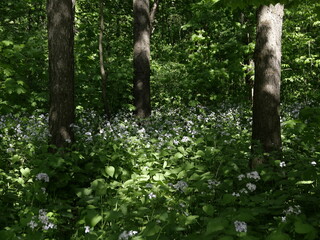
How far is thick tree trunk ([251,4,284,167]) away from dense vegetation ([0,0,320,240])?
393mm

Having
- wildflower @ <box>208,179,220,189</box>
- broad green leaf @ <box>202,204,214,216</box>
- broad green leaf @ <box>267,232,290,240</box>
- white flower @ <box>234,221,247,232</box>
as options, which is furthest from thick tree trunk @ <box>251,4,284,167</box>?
broad green leaf @ <box>267,232,290,240</box>

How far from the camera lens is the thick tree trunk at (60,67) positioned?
536cm

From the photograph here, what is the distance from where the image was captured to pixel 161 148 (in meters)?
6.08

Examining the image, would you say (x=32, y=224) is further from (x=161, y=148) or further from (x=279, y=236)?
(x=161, y=148)

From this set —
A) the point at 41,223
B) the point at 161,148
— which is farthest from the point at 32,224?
the point at 161,148

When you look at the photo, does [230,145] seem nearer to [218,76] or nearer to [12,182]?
[12,182]

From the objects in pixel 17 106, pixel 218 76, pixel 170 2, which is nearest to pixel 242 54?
pixel 218 76

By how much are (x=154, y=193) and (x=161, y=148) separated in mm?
2394

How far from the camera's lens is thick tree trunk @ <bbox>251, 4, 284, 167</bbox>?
4.93 meters

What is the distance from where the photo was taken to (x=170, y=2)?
1778 centimetres

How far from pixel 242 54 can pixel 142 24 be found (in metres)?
3.70

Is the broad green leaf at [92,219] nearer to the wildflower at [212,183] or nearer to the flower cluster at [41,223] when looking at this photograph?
the flower cluster at [41,223]

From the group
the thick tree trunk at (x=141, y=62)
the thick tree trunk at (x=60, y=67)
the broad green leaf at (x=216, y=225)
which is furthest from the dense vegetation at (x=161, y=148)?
the thick tree trunk at (x=141, y=62)

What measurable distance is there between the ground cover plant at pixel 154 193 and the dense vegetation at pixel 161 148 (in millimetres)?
17
